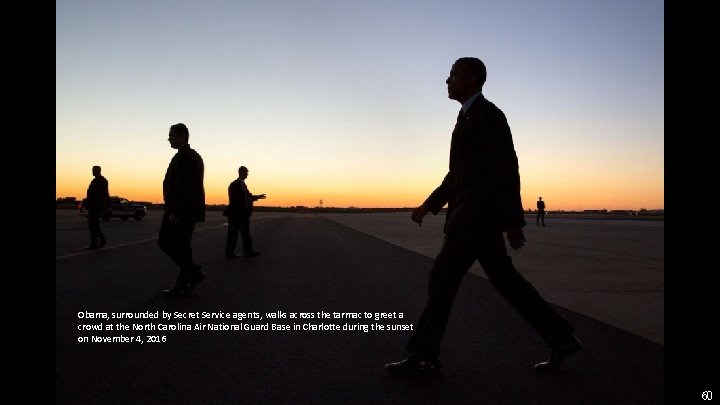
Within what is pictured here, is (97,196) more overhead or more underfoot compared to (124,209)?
more overhead

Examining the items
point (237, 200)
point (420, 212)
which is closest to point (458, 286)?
point (420, 212)

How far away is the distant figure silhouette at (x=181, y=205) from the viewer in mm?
6191

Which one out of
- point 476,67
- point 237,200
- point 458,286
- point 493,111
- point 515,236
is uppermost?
point 476,67

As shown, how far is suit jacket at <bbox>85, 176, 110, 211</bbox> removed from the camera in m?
12.1

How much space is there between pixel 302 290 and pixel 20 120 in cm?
528

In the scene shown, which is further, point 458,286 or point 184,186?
point 184,186

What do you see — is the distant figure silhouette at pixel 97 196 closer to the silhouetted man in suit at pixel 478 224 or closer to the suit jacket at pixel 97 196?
the suit jacket at pixel 97 196

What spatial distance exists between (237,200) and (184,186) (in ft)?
17.1

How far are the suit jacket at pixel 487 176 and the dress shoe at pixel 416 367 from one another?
0.84 meters

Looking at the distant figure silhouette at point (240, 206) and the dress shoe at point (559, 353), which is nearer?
the dress shoe at point (559, 353)

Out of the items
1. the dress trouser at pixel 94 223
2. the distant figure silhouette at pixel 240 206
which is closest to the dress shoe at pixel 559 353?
the distant figure silhouette at pixel 240 206

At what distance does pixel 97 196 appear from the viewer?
39.8 feet

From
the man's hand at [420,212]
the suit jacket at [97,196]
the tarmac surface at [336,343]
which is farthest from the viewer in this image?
the suit jacket at [97,196]

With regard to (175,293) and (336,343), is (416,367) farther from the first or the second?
(175,293)
